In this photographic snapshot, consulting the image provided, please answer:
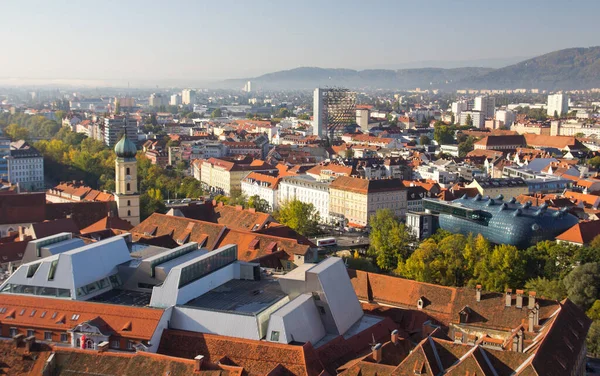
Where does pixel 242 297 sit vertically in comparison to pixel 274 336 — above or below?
above

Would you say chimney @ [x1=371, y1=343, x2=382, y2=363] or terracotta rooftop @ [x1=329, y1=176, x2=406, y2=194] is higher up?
chimney @ [x1=371, y1=343, x2=382, y2=363]

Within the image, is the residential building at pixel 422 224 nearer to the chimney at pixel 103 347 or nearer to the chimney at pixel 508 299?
the chimney at pixel 508 299

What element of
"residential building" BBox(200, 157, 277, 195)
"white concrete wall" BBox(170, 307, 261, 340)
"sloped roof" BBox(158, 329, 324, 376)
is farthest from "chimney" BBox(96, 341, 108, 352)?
"residential building" BBox(200, 157, 277, 195)

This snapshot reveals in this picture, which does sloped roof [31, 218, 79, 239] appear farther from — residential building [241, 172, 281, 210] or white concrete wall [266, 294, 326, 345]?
residential building [241, 172, 281, 210]

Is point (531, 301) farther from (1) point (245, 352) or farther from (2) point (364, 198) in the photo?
(2) point (364, 198)

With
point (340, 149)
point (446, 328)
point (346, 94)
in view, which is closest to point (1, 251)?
point (446, 328)

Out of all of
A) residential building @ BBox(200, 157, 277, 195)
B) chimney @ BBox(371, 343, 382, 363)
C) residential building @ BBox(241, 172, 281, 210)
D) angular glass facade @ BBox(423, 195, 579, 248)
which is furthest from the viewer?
residential building @ BBox(200, 157, 277, 195)

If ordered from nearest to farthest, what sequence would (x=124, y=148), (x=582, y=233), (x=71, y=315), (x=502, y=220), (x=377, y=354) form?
(x=377, y=354) → (x=71, y=315) → (x=124, y=148) → (x=582, y=233) → (x=502, y=220)

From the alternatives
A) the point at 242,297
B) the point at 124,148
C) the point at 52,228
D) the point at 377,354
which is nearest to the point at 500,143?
the point at 124,148
